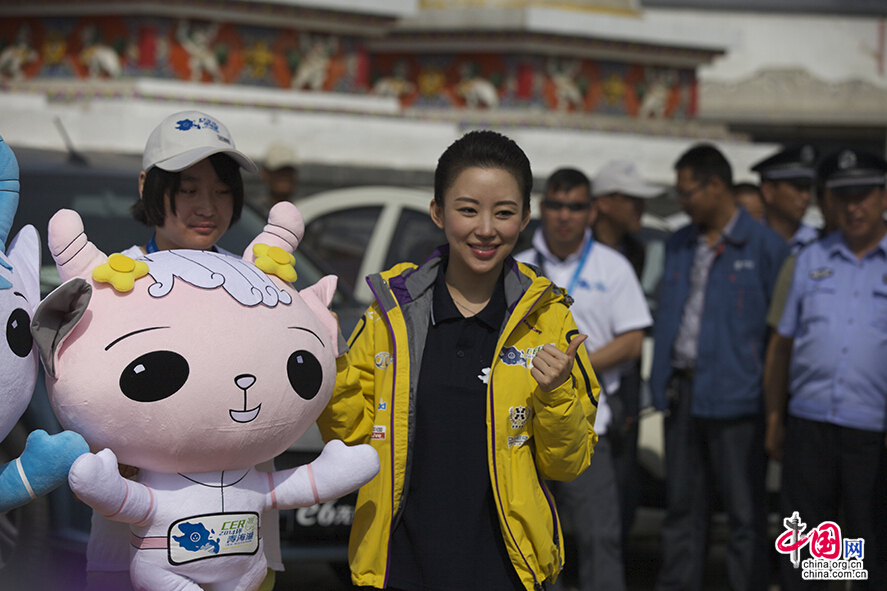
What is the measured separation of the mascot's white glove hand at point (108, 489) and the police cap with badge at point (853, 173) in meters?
3.52

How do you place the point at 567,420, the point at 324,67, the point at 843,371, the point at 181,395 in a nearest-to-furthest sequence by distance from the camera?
the point at 181,395
the point at 567,420
the point at 843,371
the point at 324,67

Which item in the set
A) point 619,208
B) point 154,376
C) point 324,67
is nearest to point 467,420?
point 154,376

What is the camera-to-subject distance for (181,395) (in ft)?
8.17

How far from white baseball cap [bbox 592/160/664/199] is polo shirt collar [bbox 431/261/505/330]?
9.69ft

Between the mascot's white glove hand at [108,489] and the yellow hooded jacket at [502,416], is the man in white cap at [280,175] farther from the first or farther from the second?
the mascot's white glove hand at [108,489]

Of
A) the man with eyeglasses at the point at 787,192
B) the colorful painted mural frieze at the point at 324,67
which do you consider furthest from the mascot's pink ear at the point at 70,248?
the colorful painted mural frieze at the point at 324,67

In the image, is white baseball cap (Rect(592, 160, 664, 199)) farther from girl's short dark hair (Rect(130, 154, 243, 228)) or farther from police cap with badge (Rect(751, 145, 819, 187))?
girl's short dark hair (Rect(130, 154, 243, 228))

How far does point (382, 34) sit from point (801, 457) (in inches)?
359

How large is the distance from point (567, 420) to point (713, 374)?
257 cm

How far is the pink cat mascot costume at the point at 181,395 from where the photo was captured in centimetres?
246

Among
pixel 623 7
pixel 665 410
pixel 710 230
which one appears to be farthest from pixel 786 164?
pixel 623 7

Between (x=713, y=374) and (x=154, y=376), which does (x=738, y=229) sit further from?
(x=154, y=376)

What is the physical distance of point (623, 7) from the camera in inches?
578

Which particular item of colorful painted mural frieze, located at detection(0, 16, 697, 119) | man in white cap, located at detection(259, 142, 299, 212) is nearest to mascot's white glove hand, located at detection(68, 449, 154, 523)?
man in white cap, located at detection(259, 142, 299, 212)
